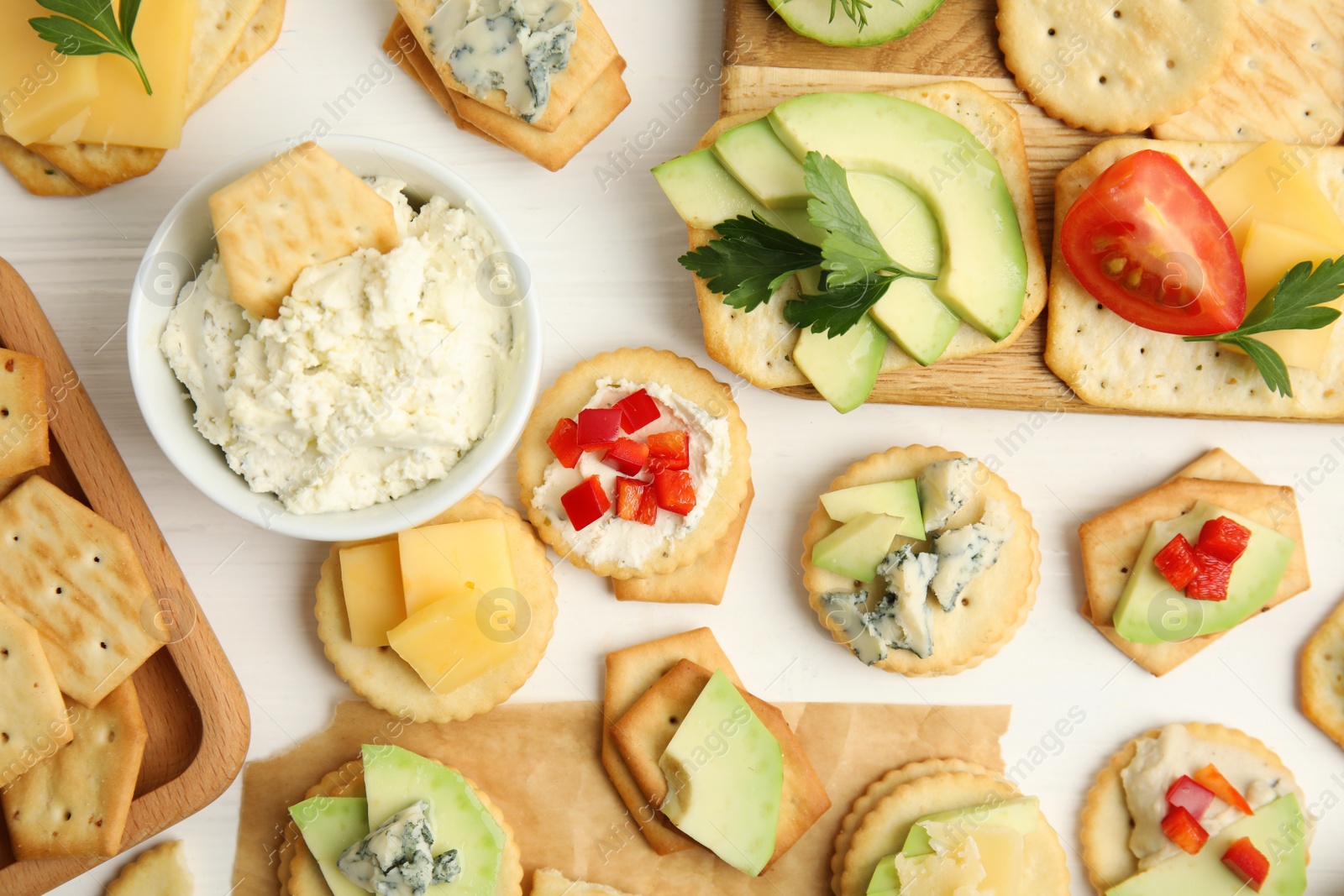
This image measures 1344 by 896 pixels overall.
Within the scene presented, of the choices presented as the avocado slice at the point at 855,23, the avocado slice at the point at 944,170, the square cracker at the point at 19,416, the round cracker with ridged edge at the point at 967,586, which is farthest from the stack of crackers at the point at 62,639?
the avocado slice at the point at 855,23

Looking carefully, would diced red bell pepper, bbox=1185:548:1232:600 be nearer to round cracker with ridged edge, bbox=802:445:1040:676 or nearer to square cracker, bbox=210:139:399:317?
round cracker with ridged edge, bbox=802:445:1040:676

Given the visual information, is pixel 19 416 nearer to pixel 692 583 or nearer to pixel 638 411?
pixel 638 411

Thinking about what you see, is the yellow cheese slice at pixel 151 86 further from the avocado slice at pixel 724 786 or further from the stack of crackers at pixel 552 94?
the avocado slice at pixel 724 786

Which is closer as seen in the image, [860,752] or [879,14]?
[879,14]

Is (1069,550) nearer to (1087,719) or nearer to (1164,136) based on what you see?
(1087,719)

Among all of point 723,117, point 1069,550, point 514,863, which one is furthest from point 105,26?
point 1069,550

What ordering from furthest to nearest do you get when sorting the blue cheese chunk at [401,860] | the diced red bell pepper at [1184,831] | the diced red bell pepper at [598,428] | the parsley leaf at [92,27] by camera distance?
the diced red bell pepper at [1184,831] < the diced red bell pepper at [598,428] < the blue cheese chunk at [401,860] < the parsley leaf at [92,27]
